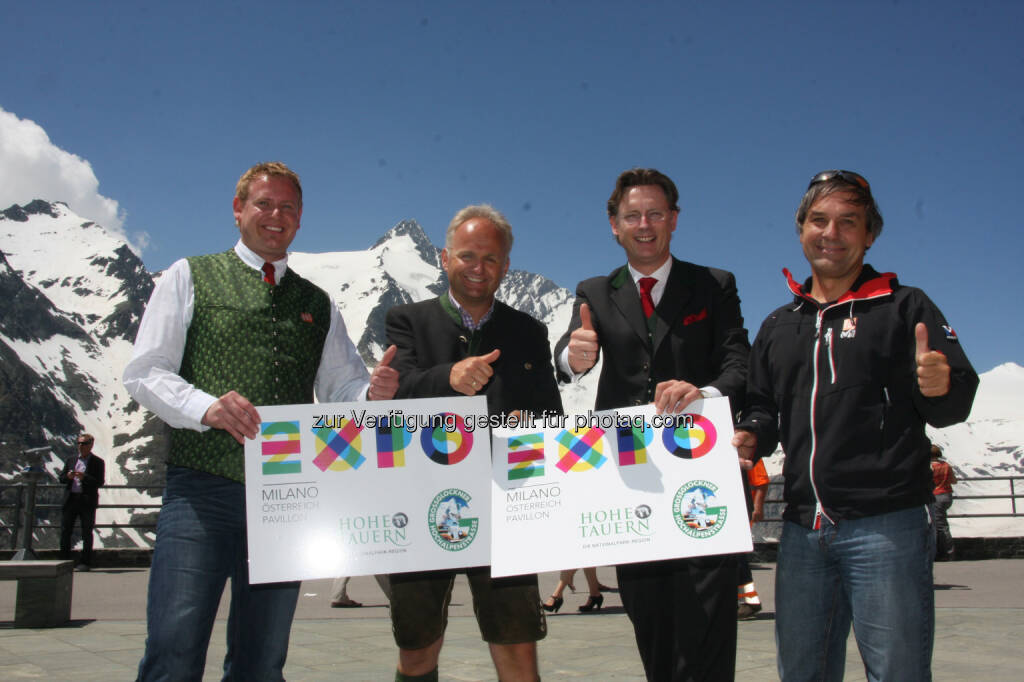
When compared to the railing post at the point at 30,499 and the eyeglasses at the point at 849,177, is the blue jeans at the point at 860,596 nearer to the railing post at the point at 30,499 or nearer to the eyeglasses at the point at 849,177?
the eyeglasses at the point at 849,177

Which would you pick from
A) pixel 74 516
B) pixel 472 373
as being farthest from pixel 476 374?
pixel 74 516

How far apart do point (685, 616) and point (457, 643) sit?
13.1 feet

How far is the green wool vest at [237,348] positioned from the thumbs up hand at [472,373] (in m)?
0.60

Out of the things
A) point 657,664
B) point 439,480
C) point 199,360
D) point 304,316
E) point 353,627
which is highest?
point 304,316

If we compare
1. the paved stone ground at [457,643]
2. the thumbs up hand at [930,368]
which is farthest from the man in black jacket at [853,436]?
the paved stone ground at [457,643]

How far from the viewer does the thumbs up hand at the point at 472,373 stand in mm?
2980

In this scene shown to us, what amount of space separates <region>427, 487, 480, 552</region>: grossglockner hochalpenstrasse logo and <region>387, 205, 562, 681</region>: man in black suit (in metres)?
0.28

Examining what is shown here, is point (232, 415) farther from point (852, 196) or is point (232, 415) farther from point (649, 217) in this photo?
point (852, 196)

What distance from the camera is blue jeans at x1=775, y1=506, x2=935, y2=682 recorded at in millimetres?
2514

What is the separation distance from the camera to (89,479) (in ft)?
42.5

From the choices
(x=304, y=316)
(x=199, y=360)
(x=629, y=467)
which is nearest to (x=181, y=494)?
(x=199, y=360)

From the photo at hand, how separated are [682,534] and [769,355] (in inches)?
31.5

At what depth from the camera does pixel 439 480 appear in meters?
2.98

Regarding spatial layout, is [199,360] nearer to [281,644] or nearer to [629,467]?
[281,644]
